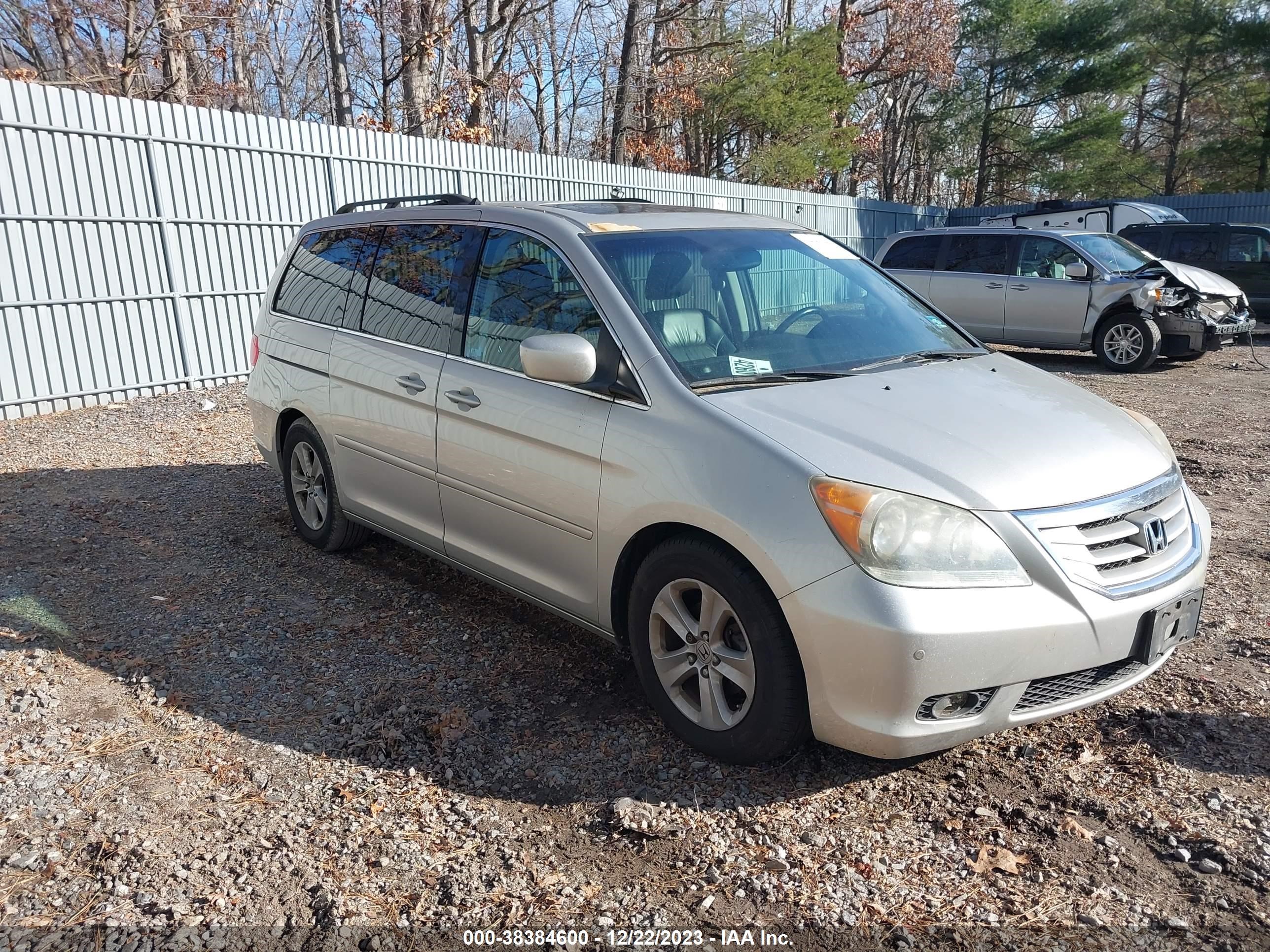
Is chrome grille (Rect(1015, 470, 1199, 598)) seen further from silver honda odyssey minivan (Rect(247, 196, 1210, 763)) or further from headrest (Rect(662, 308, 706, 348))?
headrest (Rect(662, 308, 706, 348))

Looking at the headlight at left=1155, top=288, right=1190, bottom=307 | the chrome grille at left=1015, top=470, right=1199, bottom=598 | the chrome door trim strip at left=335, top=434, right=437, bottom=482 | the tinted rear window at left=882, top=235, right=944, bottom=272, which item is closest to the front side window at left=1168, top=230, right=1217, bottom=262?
the headlight at left=1155, top=288, right=1190, bottom=307

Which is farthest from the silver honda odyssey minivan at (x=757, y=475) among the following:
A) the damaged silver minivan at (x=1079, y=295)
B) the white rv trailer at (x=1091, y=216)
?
the white rv trailer at (x=1091, y=216)

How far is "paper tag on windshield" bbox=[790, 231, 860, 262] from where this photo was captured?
4332 millimetres

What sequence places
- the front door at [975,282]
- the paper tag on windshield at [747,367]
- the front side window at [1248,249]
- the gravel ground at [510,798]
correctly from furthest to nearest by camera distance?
1. the front side window at [1248,249]
2. the front door at [975,282]
3. the paper tag on windshield at [747,367]
4. the gravel ground at [510,798]

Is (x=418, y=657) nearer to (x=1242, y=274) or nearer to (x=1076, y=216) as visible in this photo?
(x=1242, y=274)

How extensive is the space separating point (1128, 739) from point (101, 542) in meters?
5.38

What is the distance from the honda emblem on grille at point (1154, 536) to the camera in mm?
2965

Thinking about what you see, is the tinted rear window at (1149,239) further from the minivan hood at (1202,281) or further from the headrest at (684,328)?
the headrest at (684,328)

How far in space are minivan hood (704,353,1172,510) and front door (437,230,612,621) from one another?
59 centimetres

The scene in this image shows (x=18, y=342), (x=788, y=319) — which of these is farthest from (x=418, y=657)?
(x=18, y=342)

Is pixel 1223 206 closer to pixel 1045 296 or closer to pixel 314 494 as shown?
pixel 1045 296

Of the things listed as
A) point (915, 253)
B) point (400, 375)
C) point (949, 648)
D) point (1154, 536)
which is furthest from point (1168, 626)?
point (915, 253)

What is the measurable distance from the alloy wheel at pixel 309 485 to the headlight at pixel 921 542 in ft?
10.8

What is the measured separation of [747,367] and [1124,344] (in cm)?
1021
